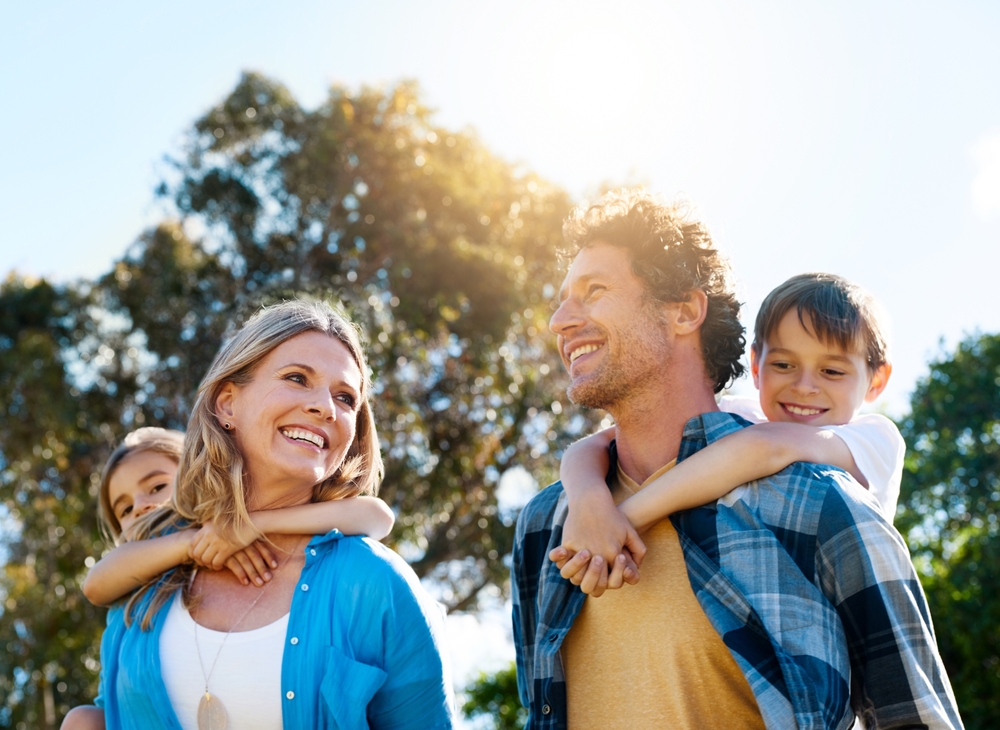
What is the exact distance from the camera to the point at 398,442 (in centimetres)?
905

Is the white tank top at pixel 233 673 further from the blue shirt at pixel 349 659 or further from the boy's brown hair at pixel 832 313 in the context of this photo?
the boy's brown hair at pixel 832 313

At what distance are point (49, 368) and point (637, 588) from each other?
993 cm

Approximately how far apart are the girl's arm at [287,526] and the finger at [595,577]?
0.79 meters

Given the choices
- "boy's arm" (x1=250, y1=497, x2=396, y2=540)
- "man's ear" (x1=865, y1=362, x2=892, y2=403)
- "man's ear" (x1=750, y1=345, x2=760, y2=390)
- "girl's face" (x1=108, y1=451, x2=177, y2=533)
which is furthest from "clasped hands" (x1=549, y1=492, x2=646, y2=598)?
"girl's face" (x1=108, y1=451, x2=177, y2=533)

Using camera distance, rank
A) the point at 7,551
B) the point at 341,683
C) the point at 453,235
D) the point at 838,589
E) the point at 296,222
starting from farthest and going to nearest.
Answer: the point at 7,551, the point at 296,222, the point at 453,235, the point at 341,683, the point at 838,589

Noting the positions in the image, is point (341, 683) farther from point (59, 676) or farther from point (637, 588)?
point (59, 676)

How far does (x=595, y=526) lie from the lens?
2.25 m

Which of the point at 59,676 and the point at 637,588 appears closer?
the point at 637,588

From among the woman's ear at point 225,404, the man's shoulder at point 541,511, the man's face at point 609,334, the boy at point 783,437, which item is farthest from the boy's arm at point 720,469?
the woman's ear at point 225,404

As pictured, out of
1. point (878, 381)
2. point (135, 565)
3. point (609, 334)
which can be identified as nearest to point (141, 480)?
point (135, 565)

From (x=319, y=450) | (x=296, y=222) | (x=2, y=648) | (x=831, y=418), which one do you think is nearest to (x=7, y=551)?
(x=2, y=648)

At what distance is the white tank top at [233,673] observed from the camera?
2238 mm

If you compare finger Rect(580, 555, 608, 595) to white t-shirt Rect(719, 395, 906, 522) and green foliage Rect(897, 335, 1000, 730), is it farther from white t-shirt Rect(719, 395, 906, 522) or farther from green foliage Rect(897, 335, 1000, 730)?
green foliage Rect(897, 335, 1000, 730)

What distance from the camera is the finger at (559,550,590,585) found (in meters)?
2.14
